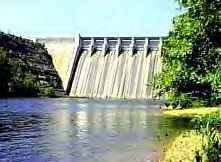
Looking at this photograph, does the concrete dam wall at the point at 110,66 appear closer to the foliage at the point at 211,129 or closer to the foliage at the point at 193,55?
the foliage at the point at 193,55

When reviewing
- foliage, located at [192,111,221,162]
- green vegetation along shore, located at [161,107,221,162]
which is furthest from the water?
foliage, located at [192,111,221,162]

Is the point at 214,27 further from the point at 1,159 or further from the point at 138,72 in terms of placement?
the point at 138,72

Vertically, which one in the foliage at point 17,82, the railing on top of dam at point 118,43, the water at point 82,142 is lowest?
the water at point 82,142

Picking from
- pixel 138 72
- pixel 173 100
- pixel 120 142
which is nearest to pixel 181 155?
pixel 120 142

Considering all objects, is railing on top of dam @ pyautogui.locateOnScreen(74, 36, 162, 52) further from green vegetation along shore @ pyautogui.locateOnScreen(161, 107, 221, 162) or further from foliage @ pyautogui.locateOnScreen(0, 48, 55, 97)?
green vegetation along shore @ pyautogui.locateOnScreen(161, 107, 221, 162)

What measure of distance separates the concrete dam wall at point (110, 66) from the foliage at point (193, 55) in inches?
2484

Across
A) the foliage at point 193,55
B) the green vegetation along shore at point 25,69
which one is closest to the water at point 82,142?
the foliage at point 193,55

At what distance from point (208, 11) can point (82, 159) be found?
9.30 meters

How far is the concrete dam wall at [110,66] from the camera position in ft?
404

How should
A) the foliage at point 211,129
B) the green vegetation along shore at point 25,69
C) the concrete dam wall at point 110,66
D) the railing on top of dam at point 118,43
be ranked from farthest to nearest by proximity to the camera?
the railing on top of dam at point 118,43, the concrete dam wall at point 110,66, the green vegetation along shore at point 25,69, the foliage at point 211,129

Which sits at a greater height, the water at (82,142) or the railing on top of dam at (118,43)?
the railing on top of dam at (118,43)

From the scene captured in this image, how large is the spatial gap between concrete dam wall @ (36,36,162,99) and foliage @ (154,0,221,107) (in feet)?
A: 207

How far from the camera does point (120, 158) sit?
80.9 feet

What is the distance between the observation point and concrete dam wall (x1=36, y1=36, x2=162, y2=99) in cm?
12325
